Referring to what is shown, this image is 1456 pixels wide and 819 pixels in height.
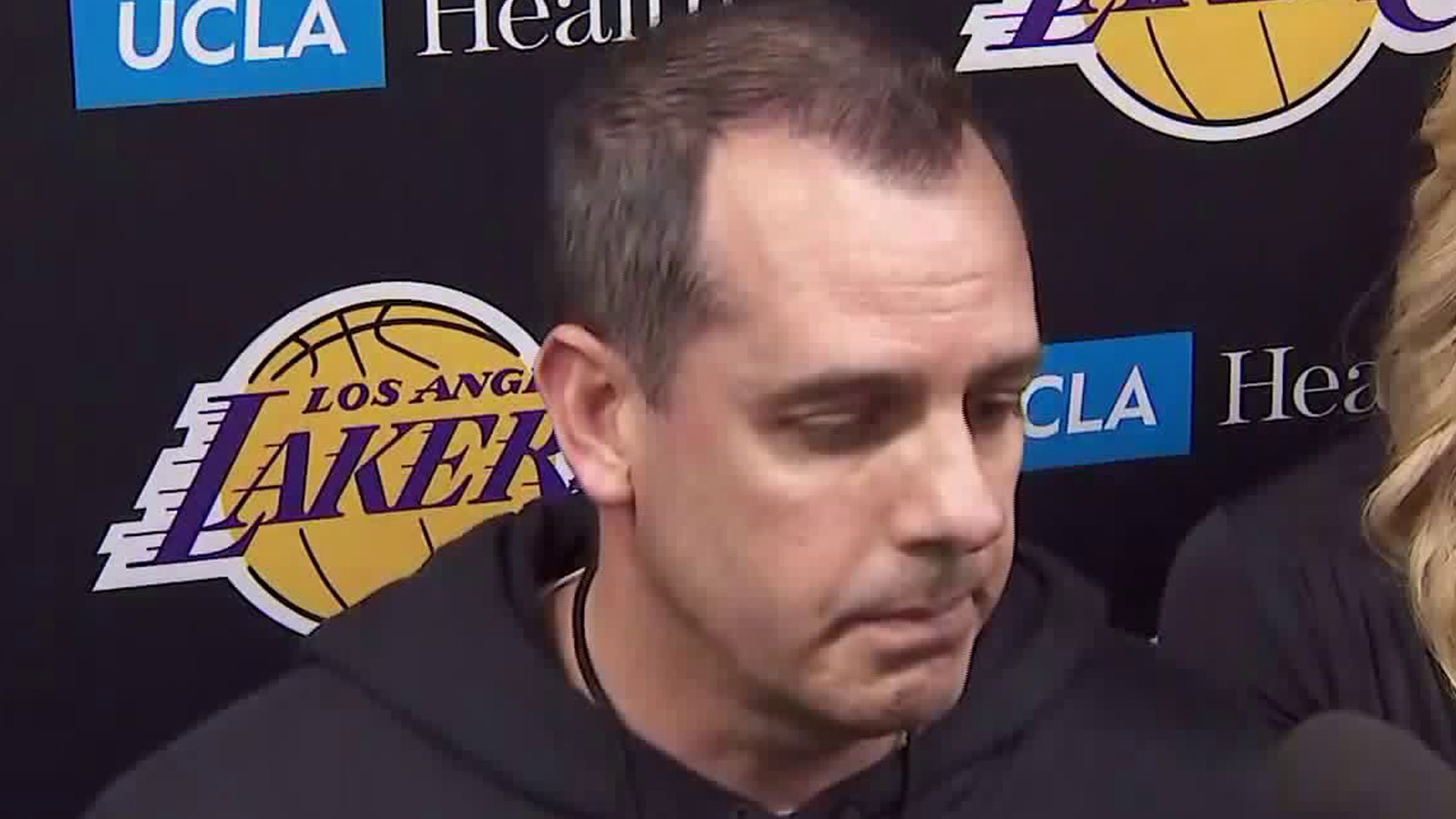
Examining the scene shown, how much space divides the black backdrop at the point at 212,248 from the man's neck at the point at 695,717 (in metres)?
0.35

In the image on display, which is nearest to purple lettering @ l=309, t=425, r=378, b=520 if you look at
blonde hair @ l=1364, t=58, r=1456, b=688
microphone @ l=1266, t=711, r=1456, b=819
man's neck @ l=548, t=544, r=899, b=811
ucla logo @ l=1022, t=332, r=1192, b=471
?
man's neck @ l=548, t=544, r=899, b=811

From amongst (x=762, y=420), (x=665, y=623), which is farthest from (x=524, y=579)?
(x=762, y=420)

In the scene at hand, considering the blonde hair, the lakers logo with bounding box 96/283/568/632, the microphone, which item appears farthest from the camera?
the lakers logo with bounding box 96/283/568/632

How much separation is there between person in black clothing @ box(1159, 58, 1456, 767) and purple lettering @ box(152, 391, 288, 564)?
0.55 meters

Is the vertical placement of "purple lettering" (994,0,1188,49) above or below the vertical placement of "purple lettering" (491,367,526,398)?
above

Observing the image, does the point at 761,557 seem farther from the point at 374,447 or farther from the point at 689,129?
the point at 374,447

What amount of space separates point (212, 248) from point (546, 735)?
15.8 inches

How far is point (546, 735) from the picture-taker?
3.84 ft

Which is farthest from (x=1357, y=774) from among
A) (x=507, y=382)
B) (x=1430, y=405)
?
(x=507, y=382)

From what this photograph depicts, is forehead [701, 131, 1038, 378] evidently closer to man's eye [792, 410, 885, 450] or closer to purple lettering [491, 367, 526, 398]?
man's eye [792, 410, 885, 450]

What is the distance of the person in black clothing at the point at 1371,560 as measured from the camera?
1316mm

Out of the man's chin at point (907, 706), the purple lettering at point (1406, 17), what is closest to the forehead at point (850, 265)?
the man's chin at point (907, 706)

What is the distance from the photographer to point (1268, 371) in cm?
167

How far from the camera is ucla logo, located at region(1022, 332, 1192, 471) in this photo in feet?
5.34
